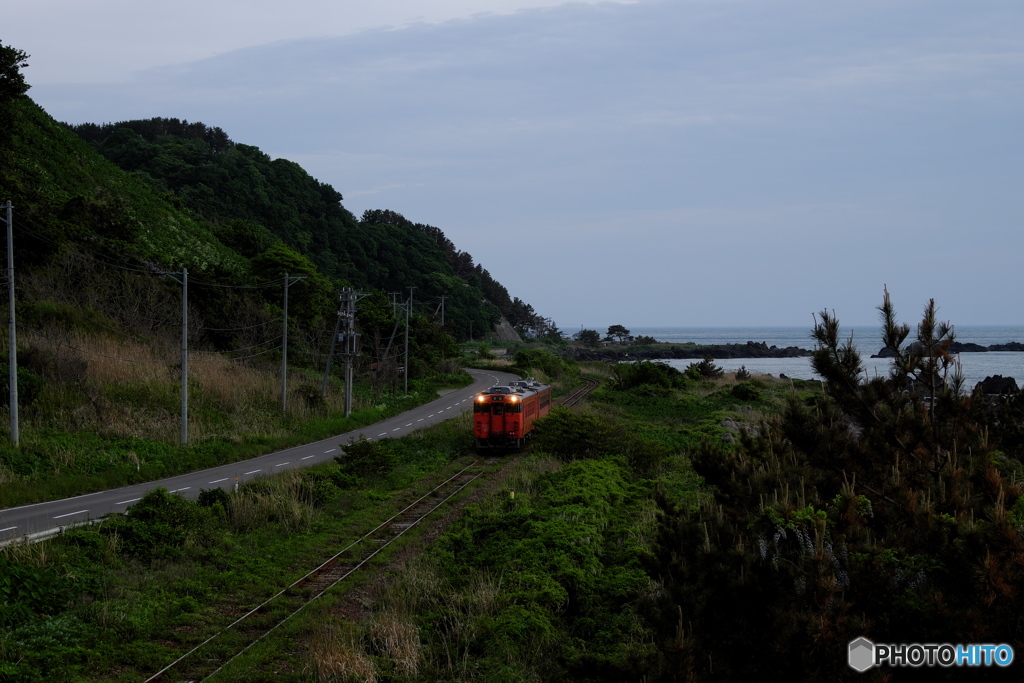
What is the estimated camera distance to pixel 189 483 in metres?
24.5

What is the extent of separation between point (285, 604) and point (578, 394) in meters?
44.4

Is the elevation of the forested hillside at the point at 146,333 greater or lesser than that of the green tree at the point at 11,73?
lesser

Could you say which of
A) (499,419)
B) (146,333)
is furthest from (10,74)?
(499,419)

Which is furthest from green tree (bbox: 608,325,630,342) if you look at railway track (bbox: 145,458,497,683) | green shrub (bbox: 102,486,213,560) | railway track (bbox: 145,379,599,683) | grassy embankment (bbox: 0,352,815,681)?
green shrub (bbox: 102,486,213,560)

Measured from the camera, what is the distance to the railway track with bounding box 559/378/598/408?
50644mm

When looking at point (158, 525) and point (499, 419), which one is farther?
point (499, 419)

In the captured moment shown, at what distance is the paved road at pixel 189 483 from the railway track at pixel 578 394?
880 cm

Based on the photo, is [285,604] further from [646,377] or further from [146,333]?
[646,377]

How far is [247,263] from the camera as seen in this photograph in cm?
6762

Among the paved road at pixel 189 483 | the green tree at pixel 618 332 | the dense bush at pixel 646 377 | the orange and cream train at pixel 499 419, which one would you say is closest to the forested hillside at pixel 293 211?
the dense bush at pixel 646 377

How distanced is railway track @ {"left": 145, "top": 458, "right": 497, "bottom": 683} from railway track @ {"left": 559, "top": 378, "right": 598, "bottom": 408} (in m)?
27.1

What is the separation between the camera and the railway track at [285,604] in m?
11.1

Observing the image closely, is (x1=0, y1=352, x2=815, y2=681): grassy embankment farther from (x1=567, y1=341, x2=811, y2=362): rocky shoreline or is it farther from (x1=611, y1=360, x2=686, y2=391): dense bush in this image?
(x1=567, y1=341, x2=811, y2=362): rocky shoreline

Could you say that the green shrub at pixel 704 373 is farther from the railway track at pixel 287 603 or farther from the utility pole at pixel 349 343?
the railway track at pixel 287 603
